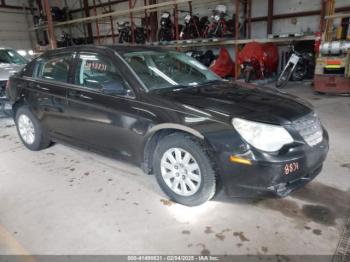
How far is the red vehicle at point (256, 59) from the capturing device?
7.80m

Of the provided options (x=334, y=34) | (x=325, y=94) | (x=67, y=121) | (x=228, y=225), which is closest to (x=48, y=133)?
(x=67, y=121)

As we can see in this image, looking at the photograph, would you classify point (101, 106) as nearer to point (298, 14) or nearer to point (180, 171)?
point (180, 171)

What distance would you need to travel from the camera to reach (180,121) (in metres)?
2.23

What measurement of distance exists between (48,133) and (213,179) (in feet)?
7.51

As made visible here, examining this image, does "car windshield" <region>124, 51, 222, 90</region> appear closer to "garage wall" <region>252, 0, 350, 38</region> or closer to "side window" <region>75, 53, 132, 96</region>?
"side window" <region>75, 53, 132, 96</region>

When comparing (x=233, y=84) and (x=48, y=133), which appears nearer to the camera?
(x=233, y=84)

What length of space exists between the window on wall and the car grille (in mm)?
1461

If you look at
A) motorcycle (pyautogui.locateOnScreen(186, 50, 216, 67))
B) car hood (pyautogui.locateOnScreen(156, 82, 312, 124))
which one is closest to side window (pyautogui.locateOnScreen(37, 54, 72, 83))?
car hood (pyautogui.locateOnScreen(156, 82, 312, 124))

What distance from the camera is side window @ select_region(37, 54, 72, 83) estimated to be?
125 inches

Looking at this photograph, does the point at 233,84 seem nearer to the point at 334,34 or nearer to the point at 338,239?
the point at 338,239

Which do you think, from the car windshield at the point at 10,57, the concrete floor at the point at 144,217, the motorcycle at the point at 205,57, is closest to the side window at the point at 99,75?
the concrete floor at the point at 144,217

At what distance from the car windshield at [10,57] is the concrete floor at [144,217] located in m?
4.46

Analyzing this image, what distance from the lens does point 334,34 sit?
23.6ft

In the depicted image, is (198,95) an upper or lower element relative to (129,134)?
upper
